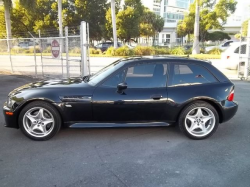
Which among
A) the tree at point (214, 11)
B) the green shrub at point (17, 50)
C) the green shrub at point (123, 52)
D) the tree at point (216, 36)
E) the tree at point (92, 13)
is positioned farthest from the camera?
the tree at point (216, 36)

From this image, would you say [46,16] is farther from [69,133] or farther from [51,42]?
[69,133]

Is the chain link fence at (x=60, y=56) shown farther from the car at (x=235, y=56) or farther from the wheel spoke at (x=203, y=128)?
the car at (x=235, y=56)

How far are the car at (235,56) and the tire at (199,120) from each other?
26.2ft

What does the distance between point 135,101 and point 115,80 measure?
20.5 inches

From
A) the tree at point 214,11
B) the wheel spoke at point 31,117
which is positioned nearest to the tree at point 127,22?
the tree at point 214,11

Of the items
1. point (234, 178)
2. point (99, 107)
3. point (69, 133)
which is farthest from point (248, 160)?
point (69, 133)

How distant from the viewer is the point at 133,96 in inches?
162

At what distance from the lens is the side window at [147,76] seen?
166 inches

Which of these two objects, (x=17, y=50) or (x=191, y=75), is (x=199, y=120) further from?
(x=17, y=50)

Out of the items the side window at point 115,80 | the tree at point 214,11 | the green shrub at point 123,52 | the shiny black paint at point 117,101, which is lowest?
the shiny black paint at point 117,101

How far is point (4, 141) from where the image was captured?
4164 millimetres

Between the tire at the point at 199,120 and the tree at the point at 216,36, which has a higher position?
the tree at the point at 216,36

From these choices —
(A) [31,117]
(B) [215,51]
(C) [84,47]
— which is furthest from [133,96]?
(B) [215,51]

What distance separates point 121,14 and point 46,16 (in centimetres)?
1197
